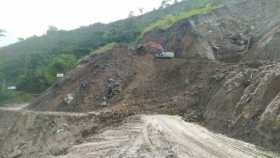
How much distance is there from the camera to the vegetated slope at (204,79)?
16.8 m

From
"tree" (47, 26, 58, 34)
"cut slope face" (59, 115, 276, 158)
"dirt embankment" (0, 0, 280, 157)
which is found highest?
"tree" (47, 26, 58, 34)

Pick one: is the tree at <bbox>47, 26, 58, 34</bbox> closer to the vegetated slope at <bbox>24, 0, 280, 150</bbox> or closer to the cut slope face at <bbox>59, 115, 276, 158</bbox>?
the vegetated slope at <bbox>24, 0, 280, 150</bbox>

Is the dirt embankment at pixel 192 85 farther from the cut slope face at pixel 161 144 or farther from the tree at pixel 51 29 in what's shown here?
the tree at pixel 51 29

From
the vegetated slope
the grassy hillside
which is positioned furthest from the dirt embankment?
the grassy hillside

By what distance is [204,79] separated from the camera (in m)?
25.7

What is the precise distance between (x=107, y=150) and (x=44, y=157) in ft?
18.7

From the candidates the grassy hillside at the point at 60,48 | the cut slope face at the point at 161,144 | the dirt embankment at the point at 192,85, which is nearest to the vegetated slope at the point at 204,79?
the dirt embankment at the point at 192,85

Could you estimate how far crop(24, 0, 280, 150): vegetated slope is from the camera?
1683 cm

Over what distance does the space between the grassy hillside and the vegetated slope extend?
914cm

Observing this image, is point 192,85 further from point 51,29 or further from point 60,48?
point 51,29

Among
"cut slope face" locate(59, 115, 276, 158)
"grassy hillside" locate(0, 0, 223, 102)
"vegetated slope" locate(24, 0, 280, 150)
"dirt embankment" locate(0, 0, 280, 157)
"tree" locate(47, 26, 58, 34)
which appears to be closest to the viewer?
"cut slope face" locate(59, 115, 276, 158)

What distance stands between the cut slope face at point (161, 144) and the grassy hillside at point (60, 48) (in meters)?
32.0

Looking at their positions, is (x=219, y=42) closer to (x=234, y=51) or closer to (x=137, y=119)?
(x=234, y=51)

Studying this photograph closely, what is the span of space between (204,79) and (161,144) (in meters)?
13.0
